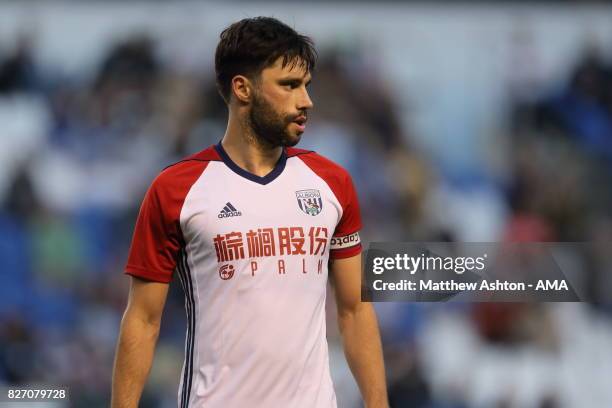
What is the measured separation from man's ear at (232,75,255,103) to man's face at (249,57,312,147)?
3cm

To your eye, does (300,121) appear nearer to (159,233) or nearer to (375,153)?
(159,233)

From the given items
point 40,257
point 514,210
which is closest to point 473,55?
point 514,210

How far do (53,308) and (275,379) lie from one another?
12.9ft

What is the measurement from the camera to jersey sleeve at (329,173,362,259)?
2908mm

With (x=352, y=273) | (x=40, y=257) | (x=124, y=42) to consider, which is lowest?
(x=40, y=257)

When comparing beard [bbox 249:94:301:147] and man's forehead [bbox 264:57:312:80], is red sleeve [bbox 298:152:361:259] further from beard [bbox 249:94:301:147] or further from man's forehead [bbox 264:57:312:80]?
man's forehead [bbox 264:57:312:80]

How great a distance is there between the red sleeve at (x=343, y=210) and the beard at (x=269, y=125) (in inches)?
6.6

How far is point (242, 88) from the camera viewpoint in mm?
2865

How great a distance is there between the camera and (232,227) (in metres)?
Answer: 2.75

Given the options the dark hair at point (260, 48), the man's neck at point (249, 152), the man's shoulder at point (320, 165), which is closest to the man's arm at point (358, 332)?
the man's shoulder at point (320, 165)

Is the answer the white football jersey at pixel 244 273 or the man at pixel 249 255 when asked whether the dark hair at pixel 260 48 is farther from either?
the white football jersey at pixel 244 273

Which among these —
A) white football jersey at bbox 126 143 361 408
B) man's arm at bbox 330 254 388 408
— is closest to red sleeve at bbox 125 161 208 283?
white football jersey at bbox 126 143 361 408

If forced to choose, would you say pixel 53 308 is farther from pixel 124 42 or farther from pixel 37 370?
pixel 124 42

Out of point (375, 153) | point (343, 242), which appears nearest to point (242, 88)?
point (343, 242)
